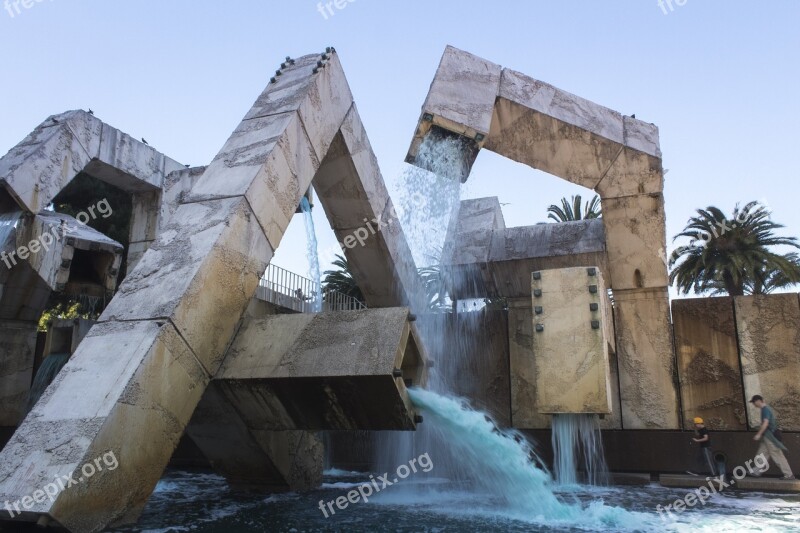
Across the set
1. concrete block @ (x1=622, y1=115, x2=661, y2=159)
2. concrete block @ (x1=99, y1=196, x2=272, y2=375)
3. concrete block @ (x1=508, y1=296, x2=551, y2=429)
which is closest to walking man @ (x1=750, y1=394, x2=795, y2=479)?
concrete block @ (x1=508, y1=296, x2=551, y2=429)

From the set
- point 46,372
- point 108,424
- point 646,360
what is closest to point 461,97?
point 646,360

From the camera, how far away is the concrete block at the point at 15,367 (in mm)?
11961

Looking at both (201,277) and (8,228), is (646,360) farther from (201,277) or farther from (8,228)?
(8,228)

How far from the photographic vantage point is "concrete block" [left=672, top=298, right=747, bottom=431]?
32.2 feet

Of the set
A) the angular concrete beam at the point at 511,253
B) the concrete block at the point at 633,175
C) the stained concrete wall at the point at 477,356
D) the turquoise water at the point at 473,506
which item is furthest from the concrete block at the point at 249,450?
the concrete block at the point at 633,175

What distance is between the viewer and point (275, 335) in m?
6.57

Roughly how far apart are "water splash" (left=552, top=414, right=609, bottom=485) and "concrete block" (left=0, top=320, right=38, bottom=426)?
32.1 ft

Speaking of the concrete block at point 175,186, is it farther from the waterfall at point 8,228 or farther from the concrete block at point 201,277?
the concrete block at point 201,277

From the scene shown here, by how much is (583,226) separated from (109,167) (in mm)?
9625

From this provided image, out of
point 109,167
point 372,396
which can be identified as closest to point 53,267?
point 109,167

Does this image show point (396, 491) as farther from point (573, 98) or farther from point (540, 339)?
point (573, 98)

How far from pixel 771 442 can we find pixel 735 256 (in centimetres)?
1807

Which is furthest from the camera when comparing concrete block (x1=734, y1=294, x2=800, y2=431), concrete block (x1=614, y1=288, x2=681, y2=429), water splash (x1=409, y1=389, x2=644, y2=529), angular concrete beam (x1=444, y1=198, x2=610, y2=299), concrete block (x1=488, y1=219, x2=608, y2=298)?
angular concrete beam (x1=444, y1=198, x2=610, y2=299)

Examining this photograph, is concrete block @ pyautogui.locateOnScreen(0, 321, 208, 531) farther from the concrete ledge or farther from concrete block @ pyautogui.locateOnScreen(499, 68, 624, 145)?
concrete block @ pyautogui.locateOnScreen(499, 68, 624, 145)
